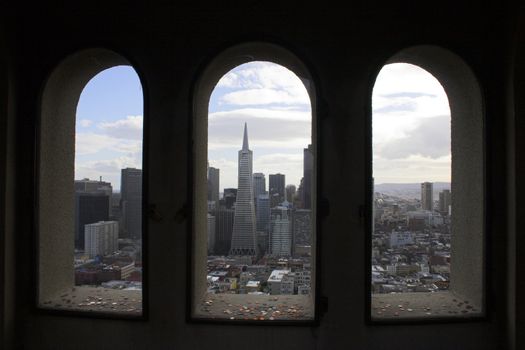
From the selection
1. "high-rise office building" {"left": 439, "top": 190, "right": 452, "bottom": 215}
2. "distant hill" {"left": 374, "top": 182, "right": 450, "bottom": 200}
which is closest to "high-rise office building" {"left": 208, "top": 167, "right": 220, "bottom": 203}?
"distant hill" {"left": 374, "top": 182, "right": 450, "bottom": 200}

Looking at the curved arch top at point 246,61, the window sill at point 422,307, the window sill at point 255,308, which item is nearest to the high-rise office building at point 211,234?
the window sill at point 255,308

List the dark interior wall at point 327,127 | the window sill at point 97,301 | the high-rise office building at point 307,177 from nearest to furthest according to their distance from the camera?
the dark interior wall at point 327,127 < the window sill at point 97,301 < the high-rise office building at point 307,177

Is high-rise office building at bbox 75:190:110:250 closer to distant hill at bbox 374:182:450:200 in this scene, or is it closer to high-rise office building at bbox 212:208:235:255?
high-rise office building at bbox 212:208:235:255

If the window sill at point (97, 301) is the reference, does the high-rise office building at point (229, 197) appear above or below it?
above

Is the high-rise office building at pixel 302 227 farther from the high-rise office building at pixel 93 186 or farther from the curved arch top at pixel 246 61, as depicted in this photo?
the high-rise office building at pixel 93 186

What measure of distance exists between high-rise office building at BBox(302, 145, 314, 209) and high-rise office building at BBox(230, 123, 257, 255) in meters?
0.37

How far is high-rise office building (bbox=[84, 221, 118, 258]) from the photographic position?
2.82 meters

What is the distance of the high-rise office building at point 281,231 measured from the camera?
2.79 m

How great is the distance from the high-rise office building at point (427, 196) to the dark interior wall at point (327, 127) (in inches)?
14.0

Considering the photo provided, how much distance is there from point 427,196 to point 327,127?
88 cm

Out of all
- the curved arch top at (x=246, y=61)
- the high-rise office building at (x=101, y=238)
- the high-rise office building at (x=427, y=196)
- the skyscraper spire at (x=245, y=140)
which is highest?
the curved arch top at (x=246, y=61)

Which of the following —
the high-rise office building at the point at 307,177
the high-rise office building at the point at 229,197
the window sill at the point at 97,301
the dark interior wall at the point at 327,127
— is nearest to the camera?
the dark interior wall at the point at 327,127

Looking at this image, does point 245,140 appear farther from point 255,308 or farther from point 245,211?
point 255,308

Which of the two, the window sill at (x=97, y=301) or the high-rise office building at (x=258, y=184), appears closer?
the window sill at (x=97, y=301)
